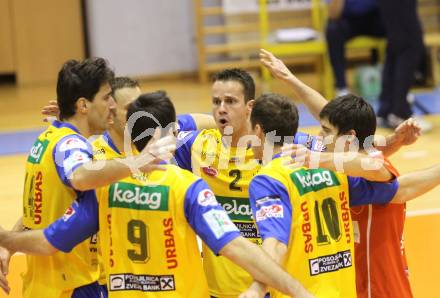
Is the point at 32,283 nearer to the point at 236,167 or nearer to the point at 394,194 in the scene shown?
the point at 236,167

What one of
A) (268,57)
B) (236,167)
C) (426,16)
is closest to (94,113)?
(236,167)

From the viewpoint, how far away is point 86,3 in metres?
14.4

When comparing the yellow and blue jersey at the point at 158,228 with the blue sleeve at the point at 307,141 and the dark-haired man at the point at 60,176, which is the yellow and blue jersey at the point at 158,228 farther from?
the blue sleeve at the point at 307,141

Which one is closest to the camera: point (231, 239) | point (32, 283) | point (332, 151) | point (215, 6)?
point (231, 239)

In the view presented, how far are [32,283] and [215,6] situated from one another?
33.2ft

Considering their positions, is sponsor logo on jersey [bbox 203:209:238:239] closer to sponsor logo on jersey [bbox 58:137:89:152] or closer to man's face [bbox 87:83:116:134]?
sponsor logo on jersey [bbox 58:137:89:152]

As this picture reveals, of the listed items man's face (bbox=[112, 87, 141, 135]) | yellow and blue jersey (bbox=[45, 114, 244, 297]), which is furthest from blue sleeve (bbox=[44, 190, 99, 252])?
man's face (bbox=[112, 87, 141, 135])

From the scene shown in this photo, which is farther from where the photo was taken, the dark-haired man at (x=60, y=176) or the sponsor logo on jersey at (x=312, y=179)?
the dark-haired man at (x=60, y=176)

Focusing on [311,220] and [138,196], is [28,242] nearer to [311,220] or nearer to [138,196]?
[138,196]

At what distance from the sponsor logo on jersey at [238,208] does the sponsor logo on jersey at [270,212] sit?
3.40 ft

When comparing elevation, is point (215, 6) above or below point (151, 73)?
above

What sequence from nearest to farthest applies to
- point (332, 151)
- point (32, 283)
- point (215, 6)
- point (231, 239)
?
1. point (231, 239)
2. point (332, 151)
3. point (32, 283)
4. point (215, 6)

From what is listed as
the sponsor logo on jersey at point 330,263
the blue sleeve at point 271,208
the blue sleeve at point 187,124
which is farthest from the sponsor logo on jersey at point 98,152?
the sponsor logo on jersey at point 330,263

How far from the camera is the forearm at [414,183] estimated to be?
14.3ft
